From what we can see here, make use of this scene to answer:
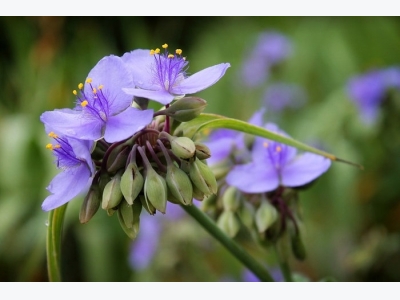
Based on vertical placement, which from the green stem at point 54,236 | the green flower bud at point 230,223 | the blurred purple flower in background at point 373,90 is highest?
the green stem at point 54,236

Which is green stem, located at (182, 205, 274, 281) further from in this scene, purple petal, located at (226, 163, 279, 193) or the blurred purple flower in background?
the blurred purple flower in background

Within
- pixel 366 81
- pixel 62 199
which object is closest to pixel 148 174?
pixel 62 199

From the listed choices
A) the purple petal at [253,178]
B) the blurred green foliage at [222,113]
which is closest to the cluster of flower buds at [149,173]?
the purple petal at [253,178]

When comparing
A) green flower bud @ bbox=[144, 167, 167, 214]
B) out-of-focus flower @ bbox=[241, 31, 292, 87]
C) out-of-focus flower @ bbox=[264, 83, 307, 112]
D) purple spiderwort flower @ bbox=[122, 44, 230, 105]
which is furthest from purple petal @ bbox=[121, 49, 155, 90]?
out-of-focus flower @ bbox=[241, 31, 292, 87]

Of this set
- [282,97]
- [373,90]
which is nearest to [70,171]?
[373,90]

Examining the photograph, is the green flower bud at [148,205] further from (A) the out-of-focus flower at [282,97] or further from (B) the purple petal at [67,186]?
(A) the out-of-focus flower at [282,97]

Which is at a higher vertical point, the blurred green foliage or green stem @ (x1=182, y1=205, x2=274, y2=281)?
green stem @ (x1=182, y1=205, x2=274, y2=281)
